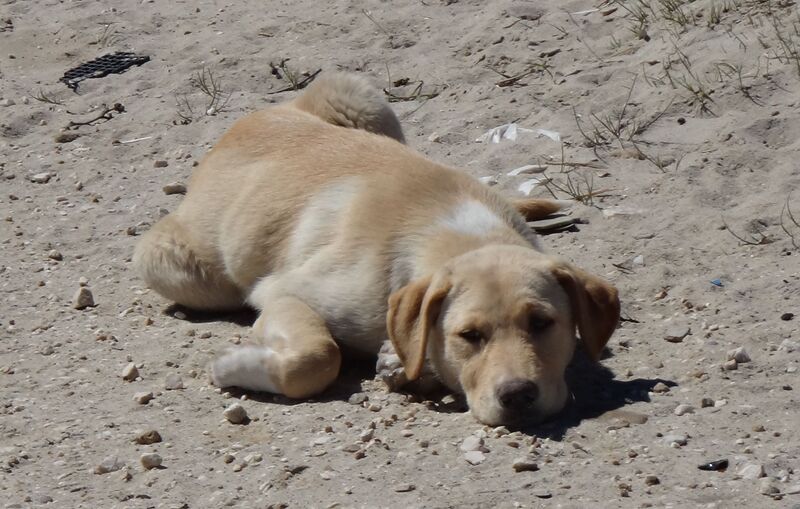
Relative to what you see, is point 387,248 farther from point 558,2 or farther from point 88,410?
point 558,2

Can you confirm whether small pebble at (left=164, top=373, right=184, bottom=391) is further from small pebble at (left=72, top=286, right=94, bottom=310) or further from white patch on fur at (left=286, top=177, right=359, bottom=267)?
small pebble at (left=72, top=286, right=94, bottom=310)

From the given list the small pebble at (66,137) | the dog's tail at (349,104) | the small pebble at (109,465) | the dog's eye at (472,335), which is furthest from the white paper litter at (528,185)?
the small pebble at (66,137)

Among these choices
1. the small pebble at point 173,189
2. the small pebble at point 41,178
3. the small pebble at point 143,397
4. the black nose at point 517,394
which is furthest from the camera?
the small pebble at point 41,178

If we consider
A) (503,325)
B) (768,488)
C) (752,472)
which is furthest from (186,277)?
(768,488)

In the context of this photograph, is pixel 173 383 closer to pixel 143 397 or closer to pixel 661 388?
pixel 143 397

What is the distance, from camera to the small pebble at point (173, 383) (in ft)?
17.1

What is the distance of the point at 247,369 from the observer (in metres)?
5.10

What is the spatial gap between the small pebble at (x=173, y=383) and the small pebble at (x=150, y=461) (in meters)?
0.72

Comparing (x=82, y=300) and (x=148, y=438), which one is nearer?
(x=148, y=438)

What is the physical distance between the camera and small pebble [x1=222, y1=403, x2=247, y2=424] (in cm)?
486

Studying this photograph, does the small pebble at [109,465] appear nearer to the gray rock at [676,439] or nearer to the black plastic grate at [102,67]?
the gray rock at [676,439]

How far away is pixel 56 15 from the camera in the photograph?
1049cm

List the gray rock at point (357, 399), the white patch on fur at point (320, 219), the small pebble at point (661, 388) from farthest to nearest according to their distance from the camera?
the white patch on fur at point (320, 219) < the gray rock at point (357, 399) < the small pebble at point (661, 388)

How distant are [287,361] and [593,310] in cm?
117
